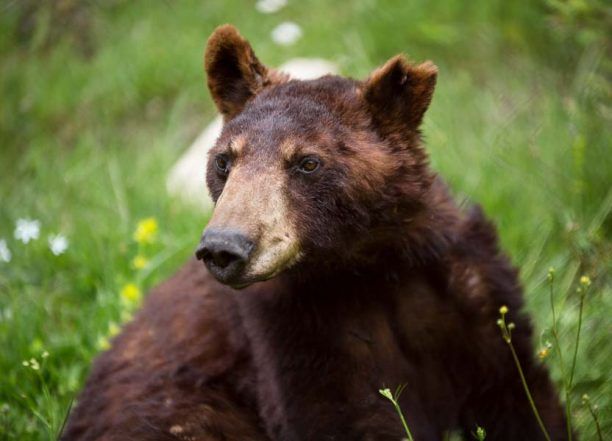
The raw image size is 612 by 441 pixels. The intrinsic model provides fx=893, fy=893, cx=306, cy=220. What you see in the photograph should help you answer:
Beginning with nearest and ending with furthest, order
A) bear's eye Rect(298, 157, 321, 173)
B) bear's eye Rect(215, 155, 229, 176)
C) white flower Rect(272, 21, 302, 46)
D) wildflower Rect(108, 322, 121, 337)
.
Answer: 1. bear's eye Rect(298, 157, 321, 173)
2. bear's eye Rect(215, 155, 229, 176)
3. wildflower Rect(108, 322, 121, 337)
4. white flower Rect(272, 21, 302, 46)

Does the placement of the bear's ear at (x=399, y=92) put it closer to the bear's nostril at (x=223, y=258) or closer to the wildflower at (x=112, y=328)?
the bear's nostril at (x=223, y=258)

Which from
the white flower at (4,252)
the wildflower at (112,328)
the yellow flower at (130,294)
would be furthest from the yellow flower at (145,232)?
the white flower at (4,252)

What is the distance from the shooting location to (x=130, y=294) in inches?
201

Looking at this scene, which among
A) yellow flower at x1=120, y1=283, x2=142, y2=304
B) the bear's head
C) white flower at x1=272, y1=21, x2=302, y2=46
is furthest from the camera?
white flower at x1=272, y1=21, x2=302, y2=46

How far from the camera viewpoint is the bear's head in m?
3.06

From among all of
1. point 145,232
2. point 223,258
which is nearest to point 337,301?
point 223,258

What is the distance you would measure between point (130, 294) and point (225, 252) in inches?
93.7

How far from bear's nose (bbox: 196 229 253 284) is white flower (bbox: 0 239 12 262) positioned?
8.35 ft

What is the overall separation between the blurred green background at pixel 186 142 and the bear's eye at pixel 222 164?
1.16m

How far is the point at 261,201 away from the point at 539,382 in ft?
4.97

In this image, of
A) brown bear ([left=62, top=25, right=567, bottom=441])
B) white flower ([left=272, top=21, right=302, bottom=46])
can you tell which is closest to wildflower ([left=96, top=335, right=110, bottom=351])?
brown bear ([left=62, top=25, right=567, bottom=441])

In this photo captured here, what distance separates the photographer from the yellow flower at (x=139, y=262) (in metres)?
5.30

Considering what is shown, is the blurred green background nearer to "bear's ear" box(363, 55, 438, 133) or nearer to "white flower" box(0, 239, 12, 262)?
"white flower" box(0, 239, 12, 262)

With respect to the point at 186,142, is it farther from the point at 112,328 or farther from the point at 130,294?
the point at 112,328
